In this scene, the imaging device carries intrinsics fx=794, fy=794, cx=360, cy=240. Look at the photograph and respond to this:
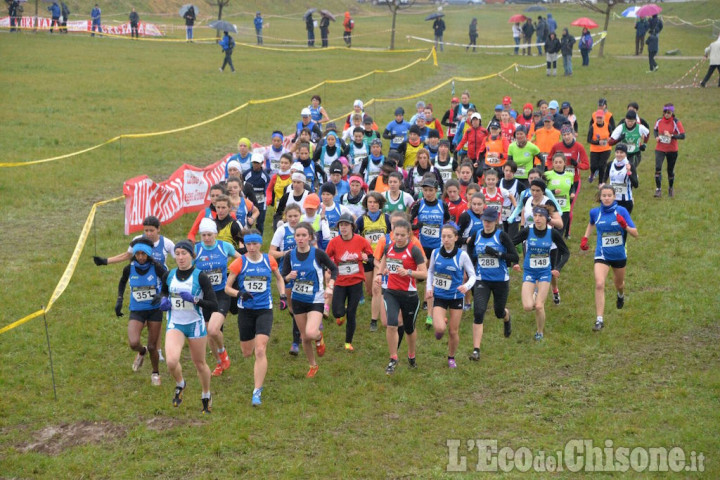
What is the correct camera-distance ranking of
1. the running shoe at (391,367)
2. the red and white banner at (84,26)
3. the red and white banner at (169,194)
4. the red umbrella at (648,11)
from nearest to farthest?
1. the running shoe at (391,367)
2. the red and white banner at (169,194)
3. the red umbrella at (648,11)
4. the red and white banner at (84,26)

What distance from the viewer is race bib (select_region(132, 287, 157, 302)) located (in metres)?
10.6

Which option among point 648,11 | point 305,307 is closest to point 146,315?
point 305,307

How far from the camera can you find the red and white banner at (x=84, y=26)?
45.6 m

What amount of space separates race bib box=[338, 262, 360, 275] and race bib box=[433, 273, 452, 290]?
4.16 feet

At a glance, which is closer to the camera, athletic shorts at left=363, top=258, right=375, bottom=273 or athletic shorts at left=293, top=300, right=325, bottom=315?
athletic shorts at left=293, top=300, right=325, bottom=315

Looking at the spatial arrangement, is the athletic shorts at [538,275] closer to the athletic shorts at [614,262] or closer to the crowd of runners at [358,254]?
the crowd of runners at [358,254]

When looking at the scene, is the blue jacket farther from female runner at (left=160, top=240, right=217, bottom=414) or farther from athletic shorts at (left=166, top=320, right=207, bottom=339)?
athletic shorts at (left=166, top=320, right=207, bottom=339)

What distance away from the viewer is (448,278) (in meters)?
11.0

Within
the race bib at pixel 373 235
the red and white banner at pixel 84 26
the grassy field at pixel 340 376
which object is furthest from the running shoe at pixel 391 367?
the red and white banner at pixel 84 26

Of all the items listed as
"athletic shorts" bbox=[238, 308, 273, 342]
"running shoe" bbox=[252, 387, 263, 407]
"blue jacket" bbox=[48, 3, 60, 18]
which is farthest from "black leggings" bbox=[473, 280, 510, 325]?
"blue jacket" bbox=[48, 3, 60, 18]

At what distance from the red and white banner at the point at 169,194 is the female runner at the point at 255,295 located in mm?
6869

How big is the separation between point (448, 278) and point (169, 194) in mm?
8974

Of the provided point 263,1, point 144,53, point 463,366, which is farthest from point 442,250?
point 263,1

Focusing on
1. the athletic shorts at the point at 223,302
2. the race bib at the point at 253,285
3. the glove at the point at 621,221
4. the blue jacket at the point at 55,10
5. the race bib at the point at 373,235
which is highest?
the blue jacket at the point at 55,10
